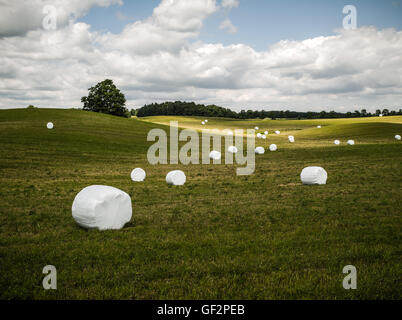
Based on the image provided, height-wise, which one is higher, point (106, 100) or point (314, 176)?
point (106, 100)

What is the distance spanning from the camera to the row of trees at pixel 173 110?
331 ft

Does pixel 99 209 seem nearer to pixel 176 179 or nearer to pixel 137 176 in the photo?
pixel 176 179

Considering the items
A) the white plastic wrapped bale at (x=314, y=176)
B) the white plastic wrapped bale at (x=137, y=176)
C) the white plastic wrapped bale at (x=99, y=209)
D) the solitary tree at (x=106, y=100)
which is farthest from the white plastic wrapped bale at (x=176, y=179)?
the solitary tree at (x=106, y=100)

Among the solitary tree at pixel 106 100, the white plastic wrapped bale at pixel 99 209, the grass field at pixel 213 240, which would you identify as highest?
the solitary tree at pixel 106 100

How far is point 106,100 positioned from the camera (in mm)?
101062

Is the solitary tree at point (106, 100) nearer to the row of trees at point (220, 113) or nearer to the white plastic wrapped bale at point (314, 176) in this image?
the row of trees at point (220, 113)

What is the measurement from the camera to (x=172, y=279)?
697 centimetres

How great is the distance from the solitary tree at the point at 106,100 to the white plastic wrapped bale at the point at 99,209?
9433 centimetres

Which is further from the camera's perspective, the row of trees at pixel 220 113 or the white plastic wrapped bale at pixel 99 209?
the row of trees at pixel 220 113

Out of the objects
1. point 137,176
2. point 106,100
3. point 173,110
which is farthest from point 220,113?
point 137,176

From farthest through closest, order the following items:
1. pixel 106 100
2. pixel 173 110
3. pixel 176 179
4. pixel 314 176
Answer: pixel 173 110 < pixel 106 100 < pixel 176 179 < pixel 314 176

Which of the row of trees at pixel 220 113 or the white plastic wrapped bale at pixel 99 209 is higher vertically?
the row of trees at pixel 220 113

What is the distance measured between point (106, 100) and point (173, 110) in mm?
77680
